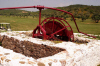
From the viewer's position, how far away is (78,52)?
4453 mm

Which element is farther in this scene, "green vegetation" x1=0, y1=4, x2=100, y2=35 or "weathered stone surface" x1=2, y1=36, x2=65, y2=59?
"green vegetation" x1=0, y1=4, x2=100, y2=35

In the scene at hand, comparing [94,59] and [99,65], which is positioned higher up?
[94,59]

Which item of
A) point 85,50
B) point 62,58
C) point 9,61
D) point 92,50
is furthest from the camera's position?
point 92,50

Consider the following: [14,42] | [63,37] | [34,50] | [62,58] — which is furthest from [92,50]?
[14,42]

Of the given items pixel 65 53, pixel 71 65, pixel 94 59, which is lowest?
pixel 94 59

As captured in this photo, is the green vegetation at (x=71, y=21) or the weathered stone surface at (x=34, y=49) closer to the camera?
the weathered stone surface at (x=34, y=49)

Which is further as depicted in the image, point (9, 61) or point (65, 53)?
point (65, 53)

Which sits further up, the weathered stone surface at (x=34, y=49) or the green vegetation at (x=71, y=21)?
the weathered stone surface at (x=34, y=49)

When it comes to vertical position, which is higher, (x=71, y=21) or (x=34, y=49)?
(x=34, y=49)

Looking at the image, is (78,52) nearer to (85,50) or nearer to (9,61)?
(85,50)

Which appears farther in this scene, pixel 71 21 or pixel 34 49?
pixel 71 21

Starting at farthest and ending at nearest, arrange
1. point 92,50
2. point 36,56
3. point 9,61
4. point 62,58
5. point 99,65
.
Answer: point 99,65 → point 92,50 → point 36,56 → point 62,58 → point 9,61

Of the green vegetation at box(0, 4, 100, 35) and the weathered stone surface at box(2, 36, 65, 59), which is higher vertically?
the weathered stone surface at box(2, 36, 65, 59)

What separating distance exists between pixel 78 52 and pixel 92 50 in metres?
1.03
